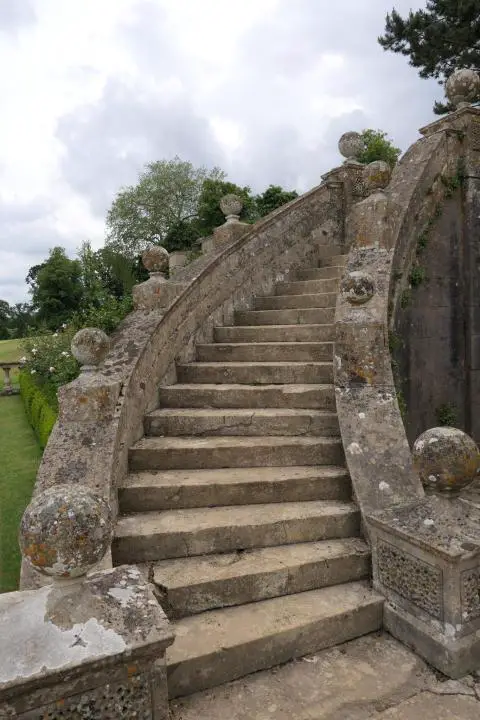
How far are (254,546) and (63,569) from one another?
5.98 ft

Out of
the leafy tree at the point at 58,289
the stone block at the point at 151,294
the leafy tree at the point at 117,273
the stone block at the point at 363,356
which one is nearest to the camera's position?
the stone block at the point at 363,356

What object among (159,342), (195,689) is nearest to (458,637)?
(195,689)

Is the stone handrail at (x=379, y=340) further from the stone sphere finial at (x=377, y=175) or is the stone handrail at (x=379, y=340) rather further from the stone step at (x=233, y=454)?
the stone step at (x=233, y=454)

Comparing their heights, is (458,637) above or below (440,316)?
below

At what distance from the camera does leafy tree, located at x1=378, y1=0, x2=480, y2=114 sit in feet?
49.0

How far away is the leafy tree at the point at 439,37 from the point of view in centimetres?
1494

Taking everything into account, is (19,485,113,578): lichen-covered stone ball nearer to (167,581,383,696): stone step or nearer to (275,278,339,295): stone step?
(167,581,383,696): stone step

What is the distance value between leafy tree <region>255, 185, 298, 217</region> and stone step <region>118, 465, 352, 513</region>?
54.7 feet

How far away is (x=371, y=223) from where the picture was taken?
5.24m

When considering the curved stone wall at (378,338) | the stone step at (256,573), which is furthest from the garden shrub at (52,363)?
the stone step at (256,573)

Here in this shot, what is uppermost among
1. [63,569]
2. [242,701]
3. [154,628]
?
[63,569]

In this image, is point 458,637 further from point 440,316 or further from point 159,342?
point 440,316

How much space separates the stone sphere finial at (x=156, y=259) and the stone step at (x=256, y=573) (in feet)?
10.1

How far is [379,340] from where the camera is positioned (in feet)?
14.5
